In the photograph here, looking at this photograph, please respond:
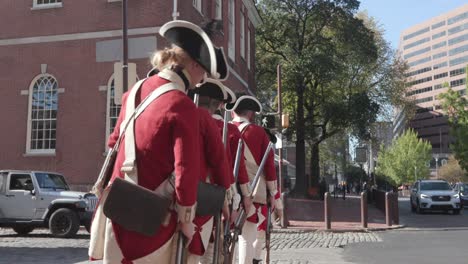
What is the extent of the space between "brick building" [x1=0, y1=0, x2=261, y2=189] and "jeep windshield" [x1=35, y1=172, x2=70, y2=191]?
14.9ft

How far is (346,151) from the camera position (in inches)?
2559

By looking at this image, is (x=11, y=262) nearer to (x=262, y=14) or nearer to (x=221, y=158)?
(x=221, y=158)

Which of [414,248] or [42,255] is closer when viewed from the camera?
[42,255]

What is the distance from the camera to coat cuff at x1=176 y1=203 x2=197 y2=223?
2893 millimetres

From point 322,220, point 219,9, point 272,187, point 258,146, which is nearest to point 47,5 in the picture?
point 219,9

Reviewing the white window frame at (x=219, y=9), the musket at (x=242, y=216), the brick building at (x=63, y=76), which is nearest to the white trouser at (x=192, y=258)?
the musket at (x=242, y=216)

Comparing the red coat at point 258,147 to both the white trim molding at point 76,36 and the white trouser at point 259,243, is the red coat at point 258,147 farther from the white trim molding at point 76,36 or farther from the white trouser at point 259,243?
the white trim molding at point 76,36

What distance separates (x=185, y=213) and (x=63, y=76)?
18050mm

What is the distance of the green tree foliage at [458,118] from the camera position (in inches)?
1977

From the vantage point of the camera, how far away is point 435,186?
25.2 m

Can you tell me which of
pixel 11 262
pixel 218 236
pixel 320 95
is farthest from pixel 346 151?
pixel 218 236

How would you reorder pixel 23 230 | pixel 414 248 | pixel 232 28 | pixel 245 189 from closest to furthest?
pixel 245 189 → pixel 414 248 → pixel 23 230 → pixel 232 28

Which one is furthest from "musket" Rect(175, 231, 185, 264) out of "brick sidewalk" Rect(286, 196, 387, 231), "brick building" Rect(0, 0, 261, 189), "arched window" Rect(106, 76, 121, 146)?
"arched window" Rect(106, 76, 121, 146)

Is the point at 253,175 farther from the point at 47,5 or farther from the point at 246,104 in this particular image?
the point at 47,5
